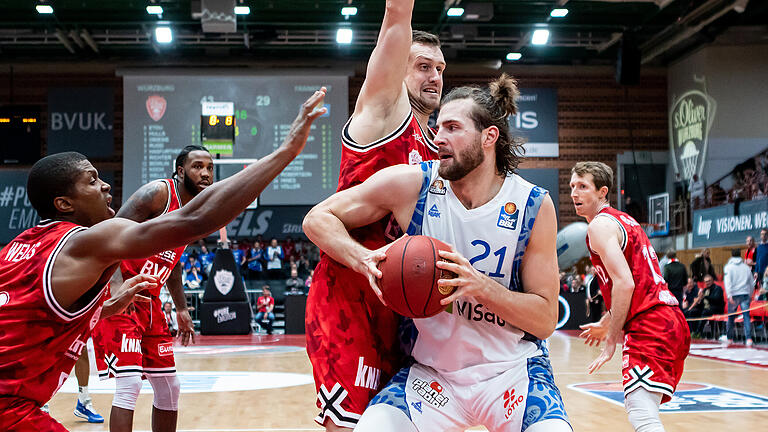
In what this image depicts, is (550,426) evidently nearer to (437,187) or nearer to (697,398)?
(437,187)

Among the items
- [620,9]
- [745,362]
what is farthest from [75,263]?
[620,9]

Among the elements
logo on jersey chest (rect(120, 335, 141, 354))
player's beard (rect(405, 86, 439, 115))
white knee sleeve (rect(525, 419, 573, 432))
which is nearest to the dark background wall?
logo on jersey chest (rect(120, 335, 141, 354))

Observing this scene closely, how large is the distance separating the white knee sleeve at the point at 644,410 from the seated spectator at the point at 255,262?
51.0 ft

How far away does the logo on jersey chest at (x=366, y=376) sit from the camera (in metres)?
2.71

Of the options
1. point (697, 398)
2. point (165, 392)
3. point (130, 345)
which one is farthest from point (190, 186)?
point (697, 398)

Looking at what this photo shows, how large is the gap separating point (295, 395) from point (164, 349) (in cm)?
268

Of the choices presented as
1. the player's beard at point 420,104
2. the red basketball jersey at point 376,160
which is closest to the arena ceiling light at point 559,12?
the player's beard at point 420,104

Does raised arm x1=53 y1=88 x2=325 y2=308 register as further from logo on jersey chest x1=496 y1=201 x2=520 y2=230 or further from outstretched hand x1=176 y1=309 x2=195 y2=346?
outstretched hand x1=176 y1=309 x2=195 y2=346

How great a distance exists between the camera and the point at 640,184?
72.9 feet

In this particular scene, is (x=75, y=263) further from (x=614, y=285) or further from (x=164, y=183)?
(x=614, y=285)

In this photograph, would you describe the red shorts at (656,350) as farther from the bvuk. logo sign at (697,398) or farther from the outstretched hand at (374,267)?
the bvuk. logo sign at (697,398)

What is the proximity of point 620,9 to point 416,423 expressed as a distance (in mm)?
18669

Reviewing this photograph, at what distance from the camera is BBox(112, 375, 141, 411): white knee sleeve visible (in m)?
4.48

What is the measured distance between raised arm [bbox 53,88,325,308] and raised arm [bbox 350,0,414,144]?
1.61ft
